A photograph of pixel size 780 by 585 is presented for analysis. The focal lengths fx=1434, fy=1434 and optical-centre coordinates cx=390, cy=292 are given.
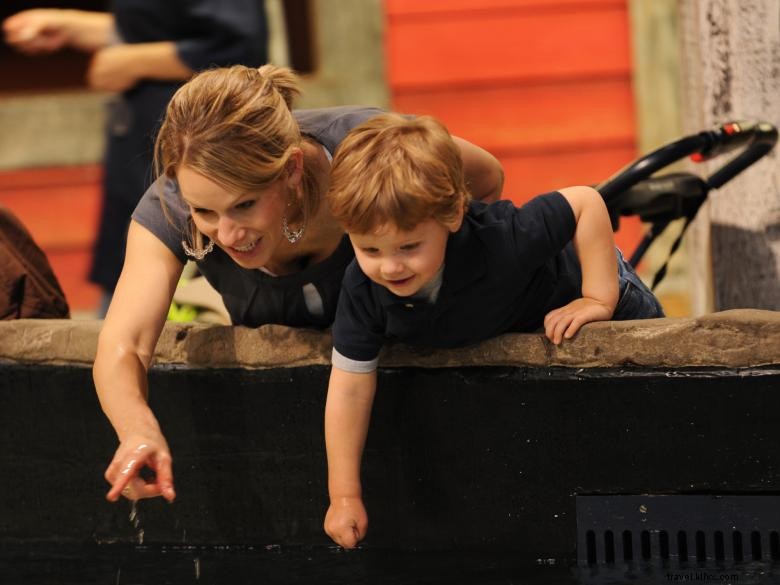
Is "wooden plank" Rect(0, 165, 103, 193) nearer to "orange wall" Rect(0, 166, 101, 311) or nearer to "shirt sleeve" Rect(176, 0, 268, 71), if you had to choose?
"orange wall" Rect(0, 166, 101, 311)

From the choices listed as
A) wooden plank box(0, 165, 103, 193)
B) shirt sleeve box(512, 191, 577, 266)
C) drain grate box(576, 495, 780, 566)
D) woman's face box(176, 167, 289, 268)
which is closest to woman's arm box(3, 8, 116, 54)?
woman's face box(176, 167, 289, 268)

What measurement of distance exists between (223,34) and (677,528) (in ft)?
5.52

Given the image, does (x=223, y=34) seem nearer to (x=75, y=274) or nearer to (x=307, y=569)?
(x=307, y=569)

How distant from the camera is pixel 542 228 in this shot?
2.73m

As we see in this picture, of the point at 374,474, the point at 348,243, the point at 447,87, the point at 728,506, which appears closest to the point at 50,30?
the point at 348,243

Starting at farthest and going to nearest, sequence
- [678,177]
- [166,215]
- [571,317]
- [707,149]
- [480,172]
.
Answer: [678,177] → [707,149] → [480,172] → [166,215] → [571,317]

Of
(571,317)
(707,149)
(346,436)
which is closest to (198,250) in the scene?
(346,436)

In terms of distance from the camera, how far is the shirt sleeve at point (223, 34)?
11.7 ft

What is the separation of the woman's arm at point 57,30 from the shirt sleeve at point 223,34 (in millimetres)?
263

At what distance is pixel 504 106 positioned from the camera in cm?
613

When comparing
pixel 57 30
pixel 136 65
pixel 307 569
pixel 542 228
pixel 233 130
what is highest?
pixel 57 30

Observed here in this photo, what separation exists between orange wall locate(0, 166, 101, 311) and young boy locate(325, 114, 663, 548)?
369 centimetres

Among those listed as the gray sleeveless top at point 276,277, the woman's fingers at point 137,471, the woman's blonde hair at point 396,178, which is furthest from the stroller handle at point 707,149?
the woman's fingers at point 137,471

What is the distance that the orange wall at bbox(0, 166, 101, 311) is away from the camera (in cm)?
623
